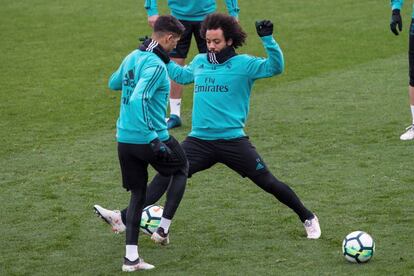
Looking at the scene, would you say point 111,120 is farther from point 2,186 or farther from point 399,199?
point 399,199

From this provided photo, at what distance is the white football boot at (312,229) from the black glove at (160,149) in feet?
4.98

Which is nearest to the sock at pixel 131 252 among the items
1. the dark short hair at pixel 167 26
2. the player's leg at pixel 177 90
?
the dark short hair at pixel 167 26

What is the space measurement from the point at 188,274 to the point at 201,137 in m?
1.35

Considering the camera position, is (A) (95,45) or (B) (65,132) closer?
(B) (65,132)

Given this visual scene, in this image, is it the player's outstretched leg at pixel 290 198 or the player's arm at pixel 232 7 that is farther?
the player's arm at pixel 232 7

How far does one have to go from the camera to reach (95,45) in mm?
17281

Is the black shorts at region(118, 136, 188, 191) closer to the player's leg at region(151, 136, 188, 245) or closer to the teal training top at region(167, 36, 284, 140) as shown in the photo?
the player's leg at region(151, 136, 188, 245)

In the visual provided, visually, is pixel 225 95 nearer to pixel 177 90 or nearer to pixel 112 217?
pixel 112 217

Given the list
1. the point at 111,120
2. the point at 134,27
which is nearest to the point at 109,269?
the point at 111,120

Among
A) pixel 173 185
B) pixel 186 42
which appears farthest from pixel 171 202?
pixel 186 42

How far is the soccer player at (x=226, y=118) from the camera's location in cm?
781

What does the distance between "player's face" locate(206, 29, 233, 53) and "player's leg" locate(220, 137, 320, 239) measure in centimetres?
76

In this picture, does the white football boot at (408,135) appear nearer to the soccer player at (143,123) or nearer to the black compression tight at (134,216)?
the soccer player at (143,123)

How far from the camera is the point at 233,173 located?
1001cm
